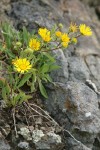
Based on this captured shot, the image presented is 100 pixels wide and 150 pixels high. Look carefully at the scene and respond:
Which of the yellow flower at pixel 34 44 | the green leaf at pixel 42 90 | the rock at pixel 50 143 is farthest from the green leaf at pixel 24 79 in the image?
the rock at pixel 50 143

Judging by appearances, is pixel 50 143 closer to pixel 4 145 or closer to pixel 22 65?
pixel 4 145

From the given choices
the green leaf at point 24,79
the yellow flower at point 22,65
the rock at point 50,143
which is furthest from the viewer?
the green leaf at point 24,79

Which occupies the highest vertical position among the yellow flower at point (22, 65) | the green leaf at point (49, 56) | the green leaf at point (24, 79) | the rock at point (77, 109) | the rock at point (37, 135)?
the green leaf at point (49, 56)

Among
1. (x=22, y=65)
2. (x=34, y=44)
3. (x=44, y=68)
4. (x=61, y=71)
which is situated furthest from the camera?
(x=61, y=71)

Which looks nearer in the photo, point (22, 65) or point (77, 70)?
point (22, 65)

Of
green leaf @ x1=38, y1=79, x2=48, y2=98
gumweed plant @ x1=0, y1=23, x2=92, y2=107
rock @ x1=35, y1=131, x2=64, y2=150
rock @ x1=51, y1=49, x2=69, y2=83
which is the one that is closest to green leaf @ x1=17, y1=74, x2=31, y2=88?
gumweed plant @ x1=0, y1=23, x2=92, y2=107

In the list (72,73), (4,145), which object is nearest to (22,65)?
(4,145)

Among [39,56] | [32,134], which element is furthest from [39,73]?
[32,134]

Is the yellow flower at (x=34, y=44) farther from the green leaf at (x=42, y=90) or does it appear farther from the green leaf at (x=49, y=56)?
the green leaf at (x=42, y=90)
